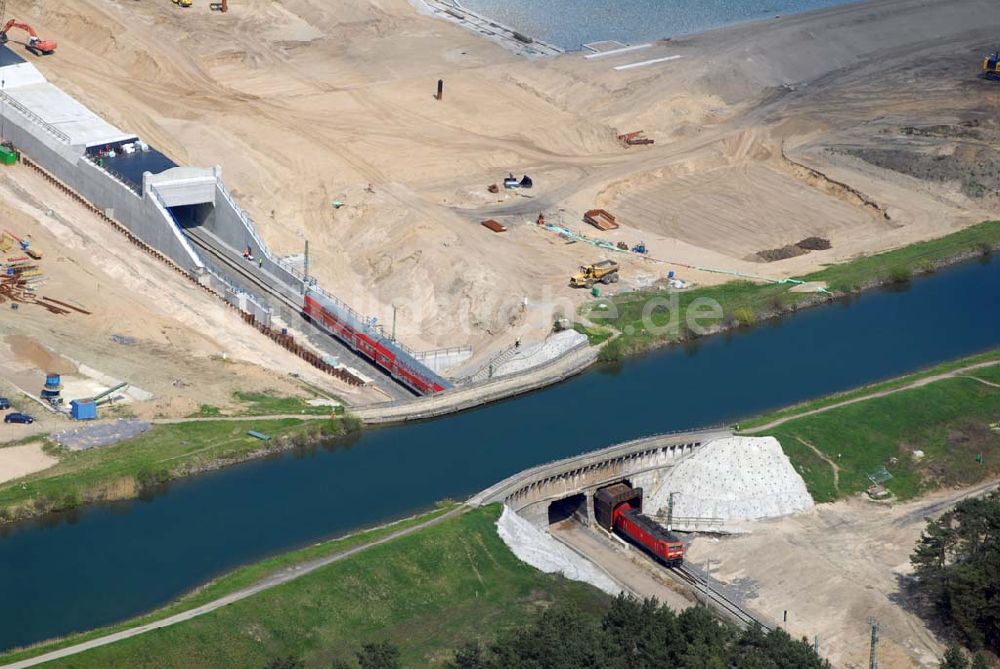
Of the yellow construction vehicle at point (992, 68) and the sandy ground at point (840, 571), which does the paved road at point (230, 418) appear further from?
the yellow construction vehicle at point (992, 68)

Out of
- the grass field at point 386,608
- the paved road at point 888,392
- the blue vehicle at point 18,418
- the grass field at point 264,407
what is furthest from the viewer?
the paved road at point 888,392

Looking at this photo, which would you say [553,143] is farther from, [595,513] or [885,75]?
[595,513]

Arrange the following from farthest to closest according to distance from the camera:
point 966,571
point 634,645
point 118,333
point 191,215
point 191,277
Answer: point 191,215 → point 191,277 → point 118,333 → point 966,571 → point 634,645

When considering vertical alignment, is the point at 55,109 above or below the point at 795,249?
above

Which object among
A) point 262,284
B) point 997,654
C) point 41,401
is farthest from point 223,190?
point 997,654

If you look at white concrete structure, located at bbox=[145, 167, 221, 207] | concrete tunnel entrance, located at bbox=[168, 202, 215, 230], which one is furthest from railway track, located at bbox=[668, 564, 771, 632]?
concrete tunnel entrance, located at bbox=[168, 202, 215, 230]

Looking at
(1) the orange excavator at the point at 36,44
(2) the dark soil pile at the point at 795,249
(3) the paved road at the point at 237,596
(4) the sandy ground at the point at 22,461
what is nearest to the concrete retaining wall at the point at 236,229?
(1) the orange excavator at the point at 36,44

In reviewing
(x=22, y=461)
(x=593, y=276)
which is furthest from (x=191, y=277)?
(x=22, y=461)

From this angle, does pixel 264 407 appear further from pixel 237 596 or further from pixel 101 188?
pixel 101 188
